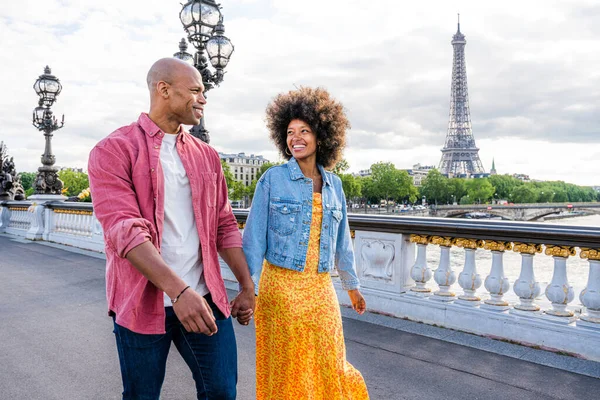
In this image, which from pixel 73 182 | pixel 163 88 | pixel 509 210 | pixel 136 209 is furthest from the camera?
pixel 73 182

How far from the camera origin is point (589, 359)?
3.96m

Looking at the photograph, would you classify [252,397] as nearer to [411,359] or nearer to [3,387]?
[411,359]

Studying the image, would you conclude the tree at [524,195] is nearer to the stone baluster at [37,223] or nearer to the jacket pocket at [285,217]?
the stone baluster at [37,223]

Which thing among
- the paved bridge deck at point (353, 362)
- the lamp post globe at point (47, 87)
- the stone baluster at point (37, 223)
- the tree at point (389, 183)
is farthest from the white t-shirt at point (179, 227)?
the tree at point (389, 183)

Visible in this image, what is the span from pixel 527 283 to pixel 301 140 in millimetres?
2886

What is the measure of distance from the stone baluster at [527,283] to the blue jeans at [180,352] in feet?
10.8

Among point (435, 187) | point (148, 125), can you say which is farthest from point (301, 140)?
point (435, 187)

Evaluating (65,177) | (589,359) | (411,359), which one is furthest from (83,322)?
(65,177)

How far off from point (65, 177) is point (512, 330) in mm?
100156

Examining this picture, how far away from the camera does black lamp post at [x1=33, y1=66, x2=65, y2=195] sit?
549 inches

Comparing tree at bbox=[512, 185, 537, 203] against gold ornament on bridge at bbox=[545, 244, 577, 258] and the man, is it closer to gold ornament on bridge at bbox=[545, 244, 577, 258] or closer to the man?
gold ornament on bridge at bbox=[545, 244, 577, 258]

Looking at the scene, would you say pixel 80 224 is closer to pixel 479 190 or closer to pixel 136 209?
pixel 136 209

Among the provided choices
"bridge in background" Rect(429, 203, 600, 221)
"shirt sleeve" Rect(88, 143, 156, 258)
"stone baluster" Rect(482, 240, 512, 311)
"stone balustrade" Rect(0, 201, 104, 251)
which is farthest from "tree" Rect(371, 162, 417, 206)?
"shirt sleeve" Rect(88, 143, 156, 258)

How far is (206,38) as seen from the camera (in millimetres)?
A: 7594
